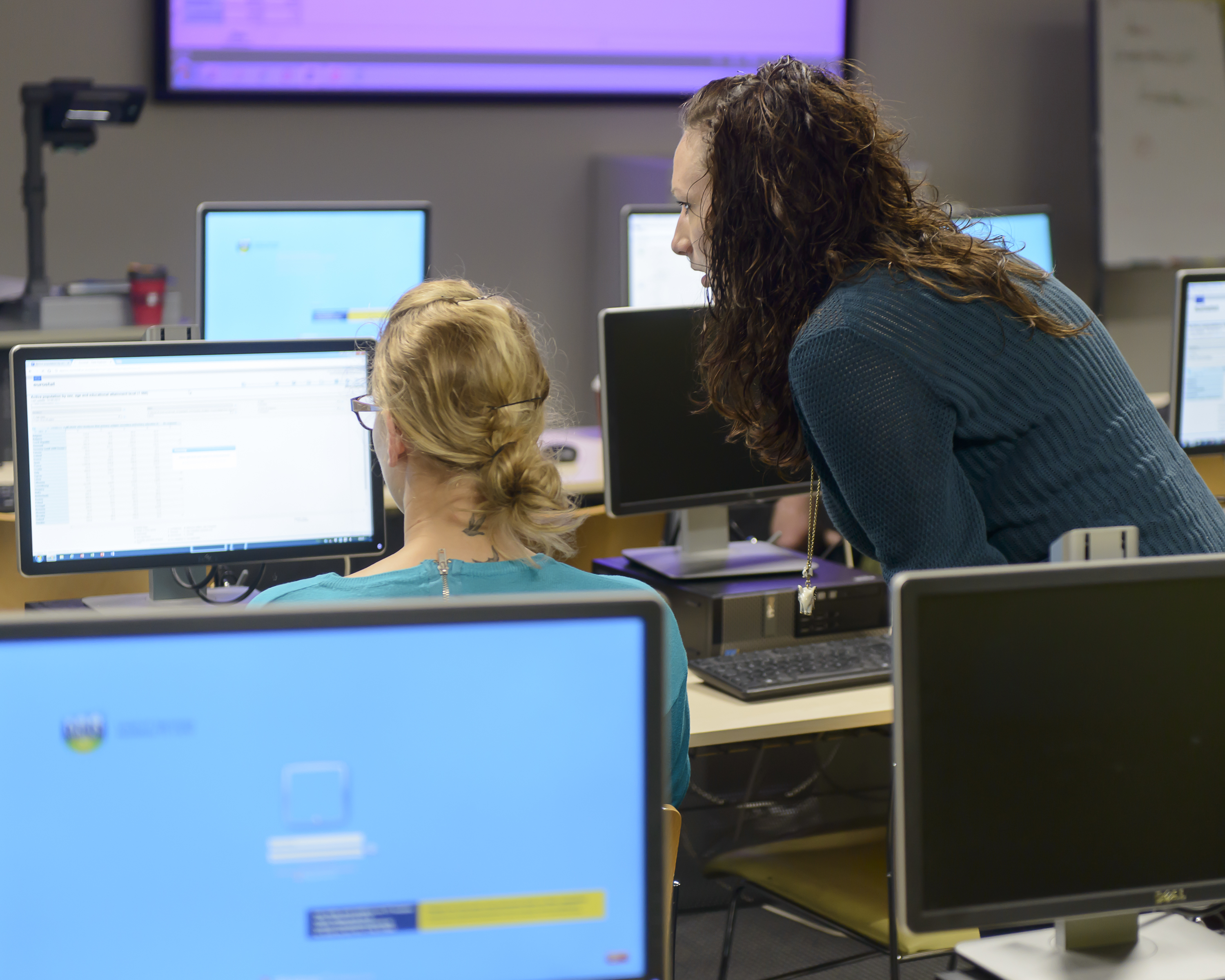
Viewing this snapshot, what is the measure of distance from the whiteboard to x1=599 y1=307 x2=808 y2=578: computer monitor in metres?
3.40

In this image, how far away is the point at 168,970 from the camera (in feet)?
2.84

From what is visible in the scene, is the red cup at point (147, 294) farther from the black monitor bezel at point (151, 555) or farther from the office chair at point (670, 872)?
the office chair at point (670, 872)

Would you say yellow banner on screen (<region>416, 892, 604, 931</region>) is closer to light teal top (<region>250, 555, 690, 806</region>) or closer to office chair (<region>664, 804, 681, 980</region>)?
office chair (<region>664, 804, 681, 980</region>)

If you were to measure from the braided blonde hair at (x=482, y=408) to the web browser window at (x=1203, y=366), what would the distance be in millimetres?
1853

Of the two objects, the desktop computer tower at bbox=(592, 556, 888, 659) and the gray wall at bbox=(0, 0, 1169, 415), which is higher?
the gray wall at bbox=(0, 0, 1169, 415)

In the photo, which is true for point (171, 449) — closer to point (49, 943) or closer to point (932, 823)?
point (49, 943)

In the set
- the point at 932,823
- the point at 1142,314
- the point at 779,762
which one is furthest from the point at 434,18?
the point at 932,823

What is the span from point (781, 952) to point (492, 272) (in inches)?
112

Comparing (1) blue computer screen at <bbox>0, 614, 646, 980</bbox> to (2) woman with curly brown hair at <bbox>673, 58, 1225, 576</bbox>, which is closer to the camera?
(1) blue computer screen at <bbox>0, 614, 646, 980</bbox>

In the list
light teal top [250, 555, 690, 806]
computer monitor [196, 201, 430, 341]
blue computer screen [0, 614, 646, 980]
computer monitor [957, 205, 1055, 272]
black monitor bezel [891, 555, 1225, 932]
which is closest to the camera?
blue computer screen [0, 614, 646, 980]

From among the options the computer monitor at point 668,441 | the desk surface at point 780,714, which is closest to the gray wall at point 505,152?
the computer monitor at point 668,441

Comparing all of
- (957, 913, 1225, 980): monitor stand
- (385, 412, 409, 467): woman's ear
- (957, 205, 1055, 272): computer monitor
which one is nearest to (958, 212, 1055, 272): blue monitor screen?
(957, 205, 1055, 272): computer monitor

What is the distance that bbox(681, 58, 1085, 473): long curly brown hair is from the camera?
1476 millimetres

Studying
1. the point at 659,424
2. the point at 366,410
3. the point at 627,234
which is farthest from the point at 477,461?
the point at 627,234
